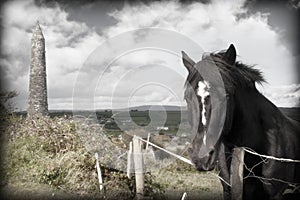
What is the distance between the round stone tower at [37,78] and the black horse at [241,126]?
35.1ft

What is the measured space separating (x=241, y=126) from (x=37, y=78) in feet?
37.6

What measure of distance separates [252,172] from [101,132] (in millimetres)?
4662

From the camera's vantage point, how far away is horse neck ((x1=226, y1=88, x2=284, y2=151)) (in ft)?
10.9

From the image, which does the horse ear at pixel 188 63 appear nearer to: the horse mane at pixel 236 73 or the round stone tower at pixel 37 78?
the horse mane at pixel 236 73

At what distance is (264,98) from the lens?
3590mm

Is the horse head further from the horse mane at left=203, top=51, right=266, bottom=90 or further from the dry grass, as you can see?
the dry grass

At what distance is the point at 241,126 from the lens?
3.35m

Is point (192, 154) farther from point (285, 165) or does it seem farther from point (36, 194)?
point (36, 194)

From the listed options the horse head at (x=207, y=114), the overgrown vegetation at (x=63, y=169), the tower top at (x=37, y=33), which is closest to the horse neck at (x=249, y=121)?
the horse head at (x=207, y=114)

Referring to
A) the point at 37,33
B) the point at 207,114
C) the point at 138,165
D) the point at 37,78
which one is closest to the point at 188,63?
the point at 207,114

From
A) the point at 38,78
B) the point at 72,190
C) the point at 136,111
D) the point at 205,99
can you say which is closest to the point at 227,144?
→ the point at 205,99

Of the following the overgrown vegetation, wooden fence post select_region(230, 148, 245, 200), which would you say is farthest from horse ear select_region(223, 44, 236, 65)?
the overgrown vegetation

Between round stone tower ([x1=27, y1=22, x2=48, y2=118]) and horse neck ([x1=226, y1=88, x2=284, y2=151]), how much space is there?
35.9 ft

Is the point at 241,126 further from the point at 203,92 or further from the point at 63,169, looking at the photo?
the point at 63,169
